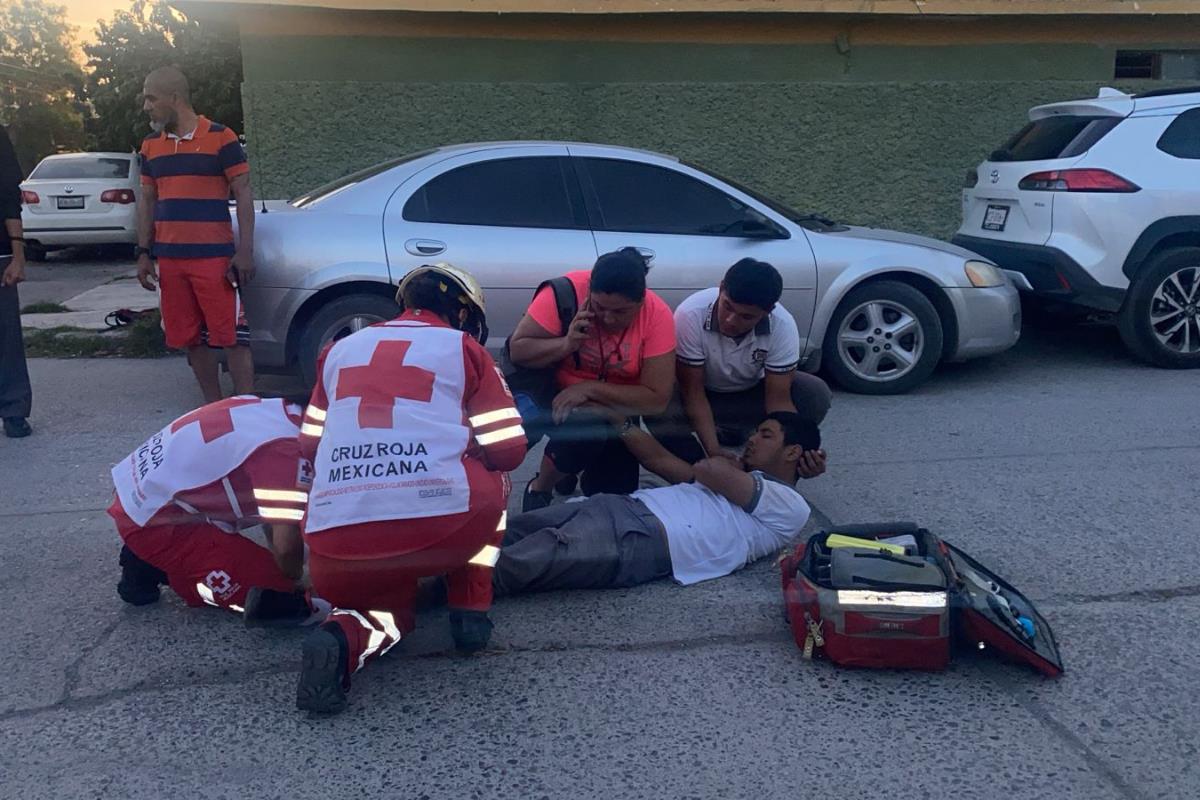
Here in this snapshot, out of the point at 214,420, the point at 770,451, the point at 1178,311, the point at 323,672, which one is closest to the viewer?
the point at 323,672

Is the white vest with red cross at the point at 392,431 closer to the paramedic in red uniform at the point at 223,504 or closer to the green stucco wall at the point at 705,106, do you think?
the paramedic in red uniform at the point at 223,504

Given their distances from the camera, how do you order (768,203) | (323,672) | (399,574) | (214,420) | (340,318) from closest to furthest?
(323,672) < (399,574) < (214,420) < (340,318) < (768,203)

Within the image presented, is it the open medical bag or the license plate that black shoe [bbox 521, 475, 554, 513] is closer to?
the open medical bag

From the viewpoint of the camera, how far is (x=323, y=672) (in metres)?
3.07

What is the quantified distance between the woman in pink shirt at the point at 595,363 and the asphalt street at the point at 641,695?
2.55 feet

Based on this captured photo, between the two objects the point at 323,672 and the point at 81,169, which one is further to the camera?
the point at 81,169

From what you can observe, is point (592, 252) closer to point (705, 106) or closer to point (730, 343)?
point (730, 343)

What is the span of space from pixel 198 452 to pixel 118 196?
1302 cm

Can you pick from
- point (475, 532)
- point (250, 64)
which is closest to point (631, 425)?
point (475, 532)

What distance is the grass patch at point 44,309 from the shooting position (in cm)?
1011

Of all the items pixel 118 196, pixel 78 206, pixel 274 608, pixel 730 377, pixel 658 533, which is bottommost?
pixel 274 608

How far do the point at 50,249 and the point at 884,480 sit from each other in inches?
543

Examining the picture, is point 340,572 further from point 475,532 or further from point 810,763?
point 810,763

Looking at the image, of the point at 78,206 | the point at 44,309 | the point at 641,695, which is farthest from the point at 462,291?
the point at 78,206
